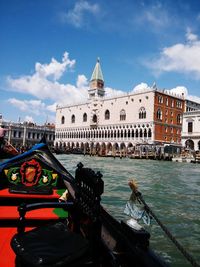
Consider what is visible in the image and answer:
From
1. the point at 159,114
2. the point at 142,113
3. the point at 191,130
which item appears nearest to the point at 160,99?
the point at 159,114

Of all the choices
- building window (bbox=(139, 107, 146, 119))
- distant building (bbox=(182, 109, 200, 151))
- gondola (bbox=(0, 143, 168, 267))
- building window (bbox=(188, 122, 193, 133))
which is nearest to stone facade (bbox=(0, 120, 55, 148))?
building window (bbox=(139, 107, 146, 119))

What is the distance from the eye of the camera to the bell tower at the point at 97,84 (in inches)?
1852

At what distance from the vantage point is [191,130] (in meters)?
32.9

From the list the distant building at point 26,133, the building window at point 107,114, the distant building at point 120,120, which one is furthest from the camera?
the distant building at point 26,133

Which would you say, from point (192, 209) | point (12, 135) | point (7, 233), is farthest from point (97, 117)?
point (7, 233)

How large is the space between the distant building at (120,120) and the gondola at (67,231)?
31726 mm

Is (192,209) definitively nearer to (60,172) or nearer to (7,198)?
(60,172)

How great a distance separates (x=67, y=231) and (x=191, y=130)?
108ft

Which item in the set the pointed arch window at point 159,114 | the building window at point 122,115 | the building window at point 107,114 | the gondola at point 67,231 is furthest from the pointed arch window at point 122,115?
the gondola at point 67,231

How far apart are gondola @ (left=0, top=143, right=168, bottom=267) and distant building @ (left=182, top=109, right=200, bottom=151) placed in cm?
3063

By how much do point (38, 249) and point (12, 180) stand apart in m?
2.34

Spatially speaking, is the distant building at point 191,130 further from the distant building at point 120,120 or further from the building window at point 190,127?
the distant building at point 120,120

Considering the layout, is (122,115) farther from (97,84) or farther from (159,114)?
(97,84)

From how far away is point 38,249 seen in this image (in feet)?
4.69
